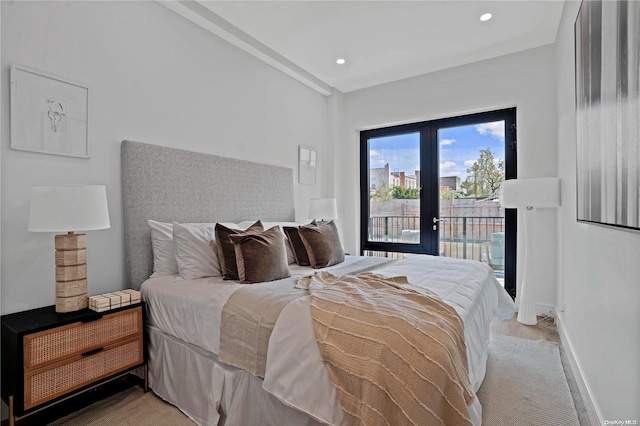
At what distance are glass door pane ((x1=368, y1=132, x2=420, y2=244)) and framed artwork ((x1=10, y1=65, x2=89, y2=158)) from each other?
12.1 ft

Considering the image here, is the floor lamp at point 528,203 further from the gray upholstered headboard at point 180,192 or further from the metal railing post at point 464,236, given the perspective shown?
the gray upholstered headboard at point 180,192

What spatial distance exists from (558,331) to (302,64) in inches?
157

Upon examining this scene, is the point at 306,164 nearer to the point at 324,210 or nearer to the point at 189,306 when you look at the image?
the point at 324,210

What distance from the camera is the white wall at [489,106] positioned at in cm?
347

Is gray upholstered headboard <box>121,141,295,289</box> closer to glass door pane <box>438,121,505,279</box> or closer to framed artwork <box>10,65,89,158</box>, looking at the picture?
framed artwork <box>10,65,89,158</box>

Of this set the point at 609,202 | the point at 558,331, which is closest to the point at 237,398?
the point at 609,202

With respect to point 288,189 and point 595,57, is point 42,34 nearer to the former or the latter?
point 288,189

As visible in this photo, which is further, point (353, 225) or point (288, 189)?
point (353, 225)

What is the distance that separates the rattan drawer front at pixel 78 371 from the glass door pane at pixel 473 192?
3.67m

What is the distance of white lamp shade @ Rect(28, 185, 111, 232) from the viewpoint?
169cm

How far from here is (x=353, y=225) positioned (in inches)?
193

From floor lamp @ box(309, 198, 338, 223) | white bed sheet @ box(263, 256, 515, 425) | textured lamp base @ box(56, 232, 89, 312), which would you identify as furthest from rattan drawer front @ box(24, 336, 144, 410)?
floor lamp @ box(309, 198, 338, 223)

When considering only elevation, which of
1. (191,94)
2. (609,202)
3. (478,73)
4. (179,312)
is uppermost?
(478,73)

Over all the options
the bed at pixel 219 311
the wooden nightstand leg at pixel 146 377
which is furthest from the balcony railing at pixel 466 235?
the wooden nightstand leg at pixel 146 377
